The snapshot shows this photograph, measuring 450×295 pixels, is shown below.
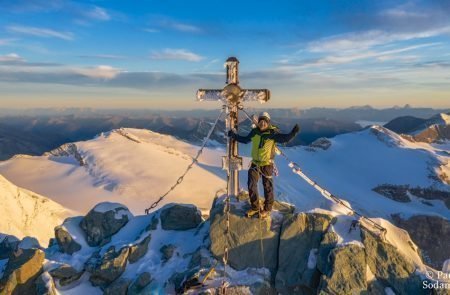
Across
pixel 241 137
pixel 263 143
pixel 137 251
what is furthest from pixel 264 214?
pixel 137 251

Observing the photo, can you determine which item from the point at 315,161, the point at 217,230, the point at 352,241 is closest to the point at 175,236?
the point at 217,230

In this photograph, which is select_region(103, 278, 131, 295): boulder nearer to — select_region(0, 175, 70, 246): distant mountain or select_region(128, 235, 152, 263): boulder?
select_region(128, 235, 152, 263): boulder

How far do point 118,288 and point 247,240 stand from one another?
5049mm

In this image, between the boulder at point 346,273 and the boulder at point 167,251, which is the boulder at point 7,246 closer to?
the boulder at point 167,251

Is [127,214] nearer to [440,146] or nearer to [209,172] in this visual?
[209,172]

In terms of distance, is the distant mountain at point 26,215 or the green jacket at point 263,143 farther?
the distant mountain at point 26,215

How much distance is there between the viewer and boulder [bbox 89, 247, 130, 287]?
15.1 meters

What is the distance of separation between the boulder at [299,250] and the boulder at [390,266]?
1621 mm

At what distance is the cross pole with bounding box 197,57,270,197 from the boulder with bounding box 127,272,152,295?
4.54 meters

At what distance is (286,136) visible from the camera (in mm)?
13688

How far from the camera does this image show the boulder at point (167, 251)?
15562 millimetres

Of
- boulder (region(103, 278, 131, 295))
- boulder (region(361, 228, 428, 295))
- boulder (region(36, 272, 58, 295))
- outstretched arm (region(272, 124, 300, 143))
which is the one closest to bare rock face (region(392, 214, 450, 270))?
boulder (region(361, 228, 428, 295))

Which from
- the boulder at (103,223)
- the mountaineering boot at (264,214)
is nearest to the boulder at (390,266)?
the mountaineering boot at (264,214)

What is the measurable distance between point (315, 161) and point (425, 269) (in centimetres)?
11218
